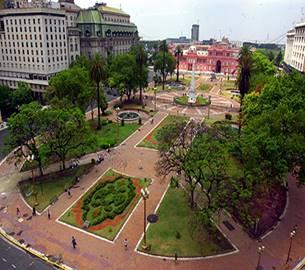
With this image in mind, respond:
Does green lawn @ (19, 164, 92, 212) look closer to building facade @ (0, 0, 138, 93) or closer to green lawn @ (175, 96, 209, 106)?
building facade @ (0, 0, 138, 93)

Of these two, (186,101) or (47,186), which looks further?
(186,101)

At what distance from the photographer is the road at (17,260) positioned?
31250 millimetres

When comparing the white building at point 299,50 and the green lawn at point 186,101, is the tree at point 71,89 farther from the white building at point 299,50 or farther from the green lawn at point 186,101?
the white building at point 299,50

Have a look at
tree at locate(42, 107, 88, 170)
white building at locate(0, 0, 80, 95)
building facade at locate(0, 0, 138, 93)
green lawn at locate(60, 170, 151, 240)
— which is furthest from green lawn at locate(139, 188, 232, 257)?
white building at locate(0, 0, 80, 95)

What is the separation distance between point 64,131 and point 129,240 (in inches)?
790

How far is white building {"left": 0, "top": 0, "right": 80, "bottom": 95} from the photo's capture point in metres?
90.9

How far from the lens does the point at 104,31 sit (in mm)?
130875

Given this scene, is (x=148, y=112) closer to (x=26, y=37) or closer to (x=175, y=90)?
(x=175, y=90)

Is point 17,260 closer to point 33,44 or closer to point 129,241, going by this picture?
point 129,241

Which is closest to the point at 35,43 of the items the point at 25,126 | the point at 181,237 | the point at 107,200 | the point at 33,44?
the point at 33,44

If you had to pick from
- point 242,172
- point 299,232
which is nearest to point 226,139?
point 242,172

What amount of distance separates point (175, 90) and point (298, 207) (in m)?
81.1

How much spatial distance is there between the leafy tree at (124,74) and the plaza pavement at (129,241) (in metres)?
46.3

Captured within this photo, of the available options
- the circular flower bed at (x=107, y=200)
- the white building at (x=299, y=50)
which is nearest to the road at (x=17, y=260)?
the circular flower bed at (x=107, y=200)
